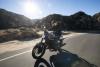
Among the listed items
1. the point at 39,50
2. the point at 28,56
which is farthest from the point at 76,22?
the point at 39,50

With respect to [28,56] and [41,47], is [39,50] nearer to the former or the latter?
[41,47]

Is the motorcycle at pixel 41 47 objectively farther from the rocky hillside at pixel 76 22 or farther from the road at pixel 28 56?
the rocky hillside at pixel 76 22

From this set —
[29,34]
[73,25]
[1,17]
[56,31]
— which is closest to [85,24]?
[73,25]

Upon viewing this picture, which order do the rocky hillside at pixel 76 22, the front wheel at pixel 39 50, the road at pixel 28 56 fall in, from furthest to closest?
the rocky hillside at pixel 76 22 → the front wheel at pixel 39 50 → the road at pixel 28 56

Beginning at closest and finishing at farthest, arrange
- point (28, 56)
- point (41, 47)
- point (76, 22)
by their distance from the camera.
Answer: point (41, 47), point (28, 56), point (76, 22)

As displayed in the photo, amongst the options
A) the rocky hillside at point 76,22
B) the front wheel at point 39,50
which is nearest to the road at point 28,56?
the front wheel at point 39,50

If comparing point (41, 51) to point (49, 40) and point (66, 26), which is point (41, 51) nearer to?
point (49, 40)

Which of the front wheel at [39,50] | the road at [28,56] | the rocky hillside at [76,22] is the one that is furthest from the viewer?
the rocky hillside at [76,22]

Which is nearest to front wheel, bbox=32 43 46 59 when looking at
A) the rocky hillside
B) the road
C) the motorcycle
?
the motorcycle

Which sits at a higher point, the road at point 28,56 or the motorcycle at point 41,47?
the motorcycle at point 41,47

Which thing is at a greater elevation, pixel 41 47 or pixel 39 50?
pixel 41 47

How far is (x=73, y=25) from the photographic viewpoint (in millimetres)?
74312

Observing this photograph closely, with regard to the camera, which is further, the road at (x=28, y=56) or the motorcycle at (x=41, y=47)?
the motorcycle at (x=41, y=47)

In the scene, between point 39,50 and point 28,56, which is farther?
point 28,56
